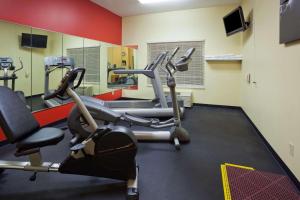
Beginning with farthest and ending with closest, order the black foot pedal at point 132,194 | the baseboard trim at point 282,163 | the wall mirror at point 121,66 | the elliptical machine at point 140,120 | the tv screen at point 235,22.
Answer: the wall mirror at point 121,66
the tv screen at point 235,22
the elliptical machine at point 140,120
the baseboard trim at point 282,163
the black foot pedal at point 132,194

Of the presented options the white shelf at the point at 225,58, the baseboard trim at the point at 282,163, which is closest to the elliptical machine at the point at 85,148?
the baseboard trim at the point at 282,163

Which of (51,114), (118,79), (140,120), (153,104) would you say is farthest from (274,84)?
(118,79)

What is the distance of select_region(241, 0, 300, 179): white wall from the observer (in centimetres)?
191

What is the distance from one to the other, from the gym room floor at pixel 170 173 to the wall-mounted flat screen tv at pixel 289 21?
141cm

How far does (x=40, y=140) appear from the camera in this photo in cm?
175

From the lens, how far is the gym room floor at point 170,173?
1.76 meters

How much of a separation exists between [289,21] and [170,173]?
6.28 ft

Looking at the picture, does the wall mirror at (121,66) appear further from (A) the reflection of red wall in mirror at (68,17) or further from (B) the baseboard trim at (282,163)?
(B) the baseboard trim at (282,163)

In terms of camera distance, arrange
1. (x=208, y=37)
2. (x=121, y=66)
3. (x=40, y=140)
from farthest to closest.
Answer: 1. (x=121, y=66)
2. (x=208, y=37)
3. (x=40, y=140)

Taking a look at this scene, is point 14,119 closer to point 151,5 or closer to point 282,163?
point 282,163

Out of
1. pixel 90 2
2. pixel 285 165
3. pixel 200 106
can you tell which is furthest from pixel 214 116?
pixel 90 2

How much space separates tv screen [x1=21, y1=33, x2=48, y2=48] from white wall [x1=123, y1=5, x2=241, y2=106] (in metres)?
3.29

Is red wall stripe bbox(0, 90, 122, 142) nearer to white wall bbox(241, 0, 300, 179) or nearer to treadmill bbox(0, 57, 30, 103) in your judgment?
treadmill bbox(0, 57, 30, 103)

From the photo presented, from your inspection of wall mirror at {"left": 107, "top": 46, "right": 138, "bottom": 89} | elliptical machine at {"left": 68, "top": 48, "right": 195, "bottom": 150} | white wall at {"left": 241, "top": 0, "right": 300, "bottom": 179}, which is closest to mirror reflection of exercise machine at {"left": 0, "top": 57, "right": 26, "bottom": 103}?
elliptical machine at {"left": 68, "top": 48, "right": 195, "bottom": 150}
